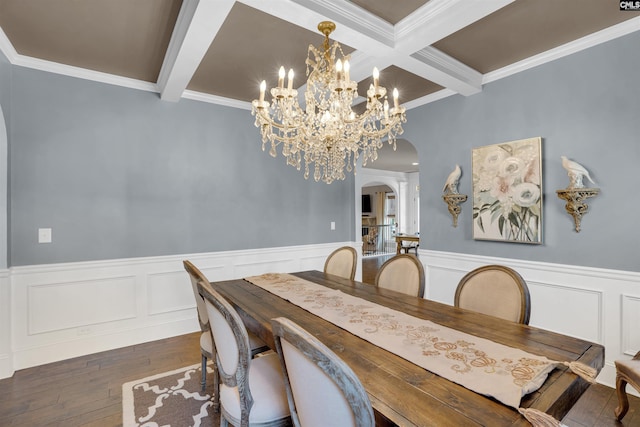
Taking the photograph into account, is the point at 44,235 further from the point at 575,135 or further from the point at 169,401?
the point at 575,135

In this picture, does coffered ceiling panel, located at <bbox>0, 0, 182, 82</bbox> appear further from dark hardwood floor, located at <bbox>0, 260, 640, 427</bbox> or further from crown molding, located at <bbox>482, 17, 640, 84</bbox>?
crown molding, located at <bbox>482, 17, 640, 84</bbox>

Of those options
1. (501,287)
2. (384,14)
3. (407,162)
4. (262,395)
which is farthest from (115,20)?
(407,162)

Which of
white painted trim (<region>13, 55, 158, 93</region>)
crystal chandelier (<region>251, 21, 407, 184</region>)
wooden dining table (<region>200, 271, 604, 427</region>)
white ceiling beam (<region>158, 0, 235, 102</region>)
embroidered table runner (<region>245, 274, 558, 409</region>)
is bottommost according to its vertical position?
wooden dining table (<region>200, 271, 604, 427</region>)

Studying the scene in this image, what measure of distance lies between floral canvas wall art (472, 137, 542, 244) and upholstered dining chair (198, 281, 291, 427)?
2479 mm

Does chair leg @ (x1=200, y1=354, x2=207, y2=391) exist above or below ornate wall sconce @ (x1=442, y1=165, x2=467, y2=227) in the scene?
below

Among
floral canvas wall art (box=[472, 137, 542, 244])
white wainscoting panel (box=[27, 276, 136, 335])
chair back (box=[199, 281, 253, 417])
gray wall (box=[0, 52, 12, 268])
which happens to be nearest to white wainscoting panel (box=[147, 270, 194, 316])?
white wainscoting panel (box=[27, 276, 136, 335])

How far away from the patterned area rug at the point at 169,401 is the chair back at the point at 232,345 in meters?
0.80

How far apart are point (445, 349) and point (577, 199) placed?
1.99 m

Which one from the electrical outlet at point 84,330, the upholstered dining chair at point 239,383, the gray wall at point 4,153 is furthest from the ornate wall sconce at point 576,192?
the gray wall at point 4,153

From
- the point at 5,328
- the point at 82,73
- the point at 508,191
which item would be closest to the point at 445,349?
the point at 508,191

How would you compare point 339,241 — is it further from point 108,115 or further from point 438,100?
point 108,115

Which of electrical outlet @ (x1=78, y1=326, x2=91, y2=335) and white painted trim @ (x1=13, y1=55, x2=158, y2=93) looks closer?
white painted trim @ (x1=13, y1=55, x2=158, y2=93)

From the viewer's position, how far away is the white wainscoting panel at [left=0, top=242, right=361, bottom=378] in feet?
8.57

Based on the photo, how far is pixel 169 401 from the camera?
6.95ft
